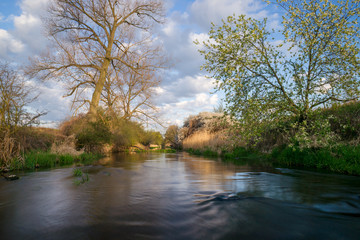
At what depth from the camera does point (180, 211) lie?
3.21 meters

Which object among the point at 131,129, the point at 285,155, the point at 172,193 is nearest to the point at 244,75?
the point at 285,155

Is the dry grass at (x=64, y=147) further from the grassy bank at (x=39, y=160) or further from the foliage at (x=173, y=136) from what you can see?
the foliage at (x=173, y=136)

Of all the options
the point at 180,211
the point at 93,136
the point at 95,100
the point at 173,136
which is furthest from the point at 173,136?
the point at 180,211

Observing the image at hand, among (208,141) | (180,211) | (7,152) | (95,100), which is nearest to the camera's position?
(180,211)

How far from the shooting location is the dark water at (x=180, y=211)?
2.47m

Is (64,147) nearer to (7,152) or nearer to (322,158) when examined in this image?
(7,152)

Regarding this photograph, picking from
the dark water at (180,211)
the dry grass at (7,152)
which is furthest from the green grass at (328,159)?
the dry grass at (7,152)

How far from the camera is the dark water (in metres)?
2.47

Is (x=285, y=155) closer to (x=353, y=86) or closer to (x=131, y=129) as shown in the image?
(x=353, y=86)

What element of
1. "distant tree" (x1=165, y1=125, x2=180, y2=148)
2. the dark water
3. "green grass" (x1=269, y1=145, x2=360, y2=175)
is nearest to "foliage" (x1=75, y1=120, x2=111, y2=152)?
the dark water

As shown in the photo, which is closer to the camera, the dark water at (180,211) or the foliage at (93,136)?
the dark water at (180,211)

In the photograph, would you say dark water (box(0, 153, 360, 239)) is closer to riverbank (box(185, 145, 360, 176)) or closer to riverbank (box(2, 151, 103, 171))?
riverbank (box(185, 145, 360, 176))

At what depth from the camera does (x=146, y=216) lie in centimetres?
297

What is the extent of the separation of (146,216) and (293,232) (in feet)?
6.15
